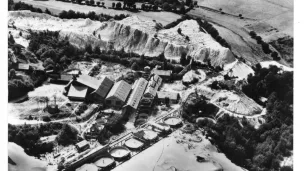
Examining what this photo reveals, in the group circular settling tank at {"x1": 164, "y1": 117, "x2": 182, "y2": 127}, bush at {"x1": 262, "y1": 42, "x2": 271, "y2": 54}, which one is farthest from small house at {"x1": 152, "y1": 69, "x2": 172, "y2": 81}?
bush at {"x1": 262, "y1": 42, "x2": 271, "y2": 54}

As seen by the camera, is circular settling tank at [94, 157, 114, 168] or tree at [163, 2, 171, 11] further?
tree at [163, 2, 171, 11]

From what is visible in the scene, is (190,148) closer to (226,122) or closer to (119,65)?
(226,122)

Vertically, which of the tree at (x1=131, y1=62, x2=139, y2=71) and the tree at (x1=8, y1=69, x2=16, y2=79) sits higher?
the tree at (x1=131, y1=62, x2=139, y2=71)

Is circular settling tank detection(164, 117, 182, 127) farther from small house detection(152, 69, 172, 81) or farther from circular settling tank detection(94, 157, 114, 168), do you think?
small house detection(152, 69, 172, 81)

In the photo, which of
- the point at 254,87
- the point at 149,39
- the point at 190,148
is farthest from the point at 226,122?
the point at 149,39

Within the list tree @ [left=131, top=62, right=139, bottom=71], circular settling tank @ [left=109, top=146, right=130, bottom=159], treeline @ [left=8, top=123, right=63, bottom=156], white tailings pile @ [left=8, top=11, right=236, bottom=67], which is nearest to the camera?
treeline @ [left=8, top=123, right=63, bottom=156]

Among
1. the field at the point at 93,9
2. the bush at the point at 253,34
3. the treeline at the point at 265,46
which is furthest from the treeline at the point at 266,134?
the field at the point at 93,9
